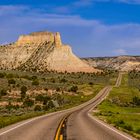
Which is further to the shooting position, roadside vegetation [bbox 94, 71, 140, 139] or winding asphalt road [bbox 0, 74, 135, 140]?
roadside vegetation [bbox 94, 71, 140, 139]

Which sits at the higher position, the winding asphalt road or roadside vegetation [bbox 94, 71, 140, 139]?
the winding asphalt road

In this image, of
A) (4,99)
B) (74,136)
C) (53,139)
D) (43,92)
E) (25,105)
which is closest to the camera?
(53,139)

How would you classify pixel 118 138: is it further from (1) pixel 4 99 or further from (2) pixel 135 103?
(2) pixel 135 103

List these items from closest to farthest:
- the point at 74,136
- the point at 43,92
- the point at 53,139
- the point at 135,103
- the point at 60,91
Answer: the point at 53,139 → the point at 74,136 → the point at 135,103 → the point at 43,92 → the point at 60,91

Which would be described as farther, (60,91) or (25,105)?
(60,91)

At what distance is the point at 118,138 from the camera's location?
19281mm

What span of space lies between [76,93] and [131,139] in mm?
93565

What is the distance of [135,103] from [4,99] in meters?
32.5

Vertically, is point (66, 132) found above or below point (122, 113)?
above

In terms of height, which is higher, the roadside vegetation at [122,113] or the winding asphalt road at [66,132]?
the winding asphalt road at [66,132]

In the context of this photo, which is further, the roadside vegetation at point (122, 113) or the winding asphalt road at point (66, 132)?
the roadside vegetation at point (122, 113)

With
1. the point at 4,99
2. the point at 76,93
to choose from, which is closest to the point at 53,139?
the point at 4,99

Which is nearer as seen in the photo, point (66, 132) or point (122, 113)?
point (66, 132)

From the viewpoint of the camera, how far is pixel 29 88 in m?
104
